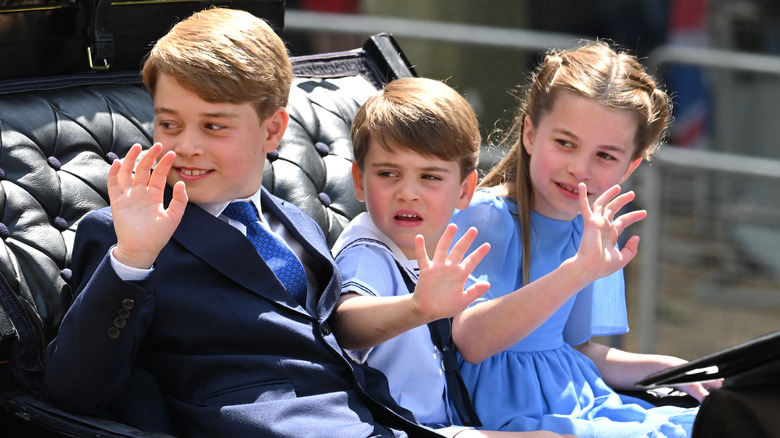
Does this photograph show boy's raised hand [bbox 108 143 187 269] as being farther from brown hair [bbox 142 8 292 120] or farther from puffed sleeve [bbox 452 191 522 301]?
puffed sleeve [bbox 452 191 522 301]

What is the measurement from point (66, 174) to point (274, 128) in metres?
0.44

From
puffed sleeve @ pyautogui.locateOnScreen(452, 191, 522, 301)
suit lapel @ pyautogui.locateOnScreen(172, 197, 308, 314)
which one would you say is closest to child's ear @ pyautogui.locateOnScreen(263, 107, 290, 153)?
suit lapel @ pyautogui.locateOnScreen(172, 197, 308, 314)

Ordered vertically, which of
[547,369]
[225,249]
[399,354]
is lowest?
[547,369]

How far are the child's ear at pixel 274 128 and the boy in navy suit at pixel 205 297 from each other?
1.7 inches

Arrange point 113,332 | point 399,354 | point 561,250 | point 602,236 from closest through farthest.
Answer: point 113,332
point 602,236
point 399,354
point 561,250

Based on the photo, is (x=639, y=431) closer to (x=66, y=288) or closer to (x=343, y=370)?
(x=343, y=370)

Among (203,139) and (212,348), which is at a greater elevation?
(203,139)

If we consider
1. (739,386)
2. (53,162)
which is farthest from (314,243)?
(739,386)

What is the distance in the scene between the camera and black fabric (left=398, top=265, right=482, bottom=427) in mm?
2201

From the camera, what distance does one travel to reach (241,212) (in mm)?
2080

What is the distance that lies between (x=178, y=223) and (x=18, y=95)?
2.16ft

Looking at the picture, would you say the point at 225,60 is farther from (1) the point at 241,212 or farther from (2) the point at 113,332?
(2) the point at 113,332

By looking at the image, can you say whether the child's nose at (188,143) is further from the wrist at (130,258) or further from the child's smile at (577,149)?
the child's smile at (577,149)

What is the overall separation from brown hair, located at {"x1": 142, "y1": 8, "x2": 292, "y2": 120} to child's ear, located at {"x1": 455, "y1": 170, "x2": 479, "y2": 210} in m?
0.42
